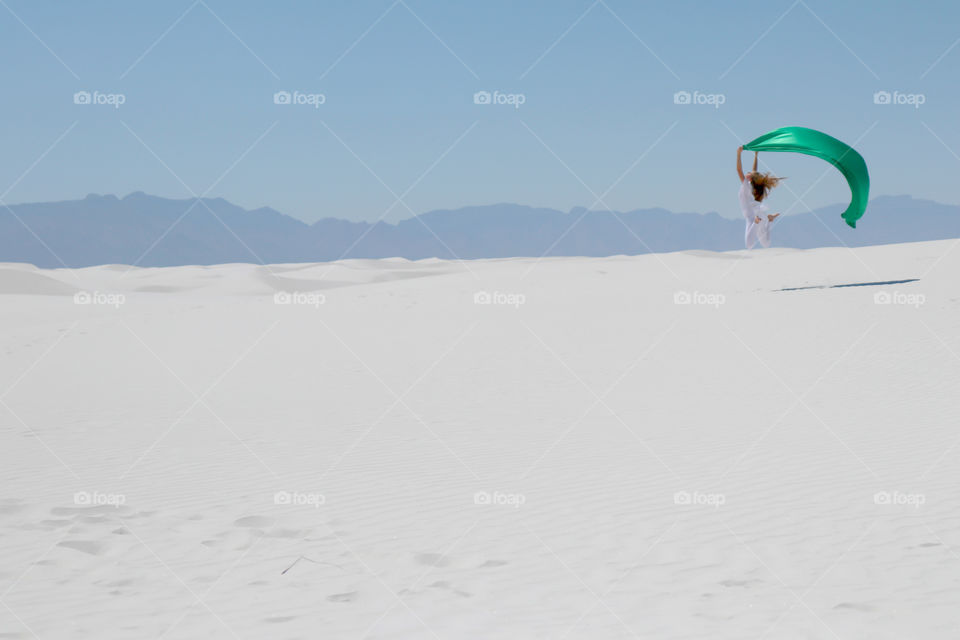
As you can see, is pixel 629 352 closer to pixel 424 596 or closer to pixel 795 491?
pixel 795 491

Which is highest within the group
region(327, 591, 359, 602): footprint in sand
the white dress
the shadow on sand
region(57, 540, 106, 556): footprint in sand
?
the shadow on sand

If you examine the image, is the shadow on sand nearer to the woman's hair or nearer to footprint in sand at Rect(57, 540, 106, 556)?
the woman's hair

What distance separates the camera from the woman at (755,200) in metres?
13.1

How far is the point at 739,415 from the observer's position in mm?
10633

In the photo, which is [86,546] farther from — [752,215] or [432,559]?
[752,215]

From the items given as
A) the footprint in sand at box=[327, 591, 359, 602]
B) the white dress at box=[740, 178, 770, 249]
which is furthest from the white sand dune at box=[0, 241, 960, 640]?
the white dress at box=[740, 178, 770, 249]

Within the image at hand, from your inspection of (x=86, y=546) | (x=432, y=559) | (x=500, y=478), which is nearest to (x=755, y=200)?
(x=500, y=478)

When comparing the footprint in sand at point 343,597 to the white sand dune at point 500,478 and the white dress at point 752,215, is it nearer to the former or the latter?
the white sand dune at point 500,478

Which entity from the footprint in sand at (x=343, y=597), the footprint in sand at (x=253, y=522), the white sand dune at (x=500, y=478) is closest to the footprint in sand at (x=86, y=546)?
the white sand dune at (x=500, y=478)

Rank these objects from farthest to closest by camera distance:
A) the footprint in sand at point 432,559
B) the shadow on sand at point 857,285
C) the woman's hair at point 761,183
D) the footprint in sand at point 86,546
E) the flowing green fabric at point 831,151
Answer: the shadow on sand at point 857,285 → the flowing green fabric at point 831,151 → the woman's hair at point 761,183 → the footprint in sand at point 86,546 → the footprint in sand at point 432,559

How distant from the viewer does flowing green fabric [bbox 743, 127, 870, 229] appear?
49.1 feet

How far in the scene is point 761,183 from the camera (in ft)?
43.0

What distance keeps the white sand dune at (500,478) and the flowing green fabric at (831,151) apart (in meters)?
2.32

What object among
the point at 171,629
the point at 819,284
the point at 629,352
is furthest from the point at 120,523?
the point at 819,284
